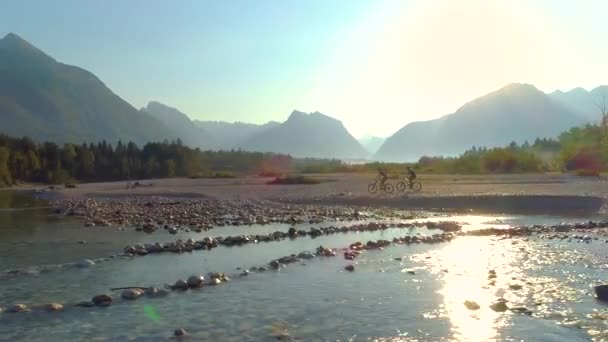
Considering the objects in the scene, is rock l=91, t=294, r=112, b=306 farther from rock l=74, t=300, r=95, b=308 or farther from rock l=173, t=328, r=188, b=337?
rock l=173, t=328, r=188, b=337

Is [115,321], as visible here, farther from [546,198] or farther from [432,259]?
[546,198]

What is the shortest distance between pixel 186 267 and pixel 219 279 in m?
2.56

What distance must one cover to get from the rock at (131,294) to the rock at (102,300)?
423 millimetres

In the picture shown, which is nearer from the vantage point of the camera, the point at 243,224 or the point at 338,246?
the point at 338,246

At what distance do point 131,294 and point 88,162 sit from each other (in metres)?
117

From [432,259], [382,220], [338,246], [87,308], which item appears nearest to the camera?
[87,308]

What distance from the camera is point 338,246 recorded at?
20875mm

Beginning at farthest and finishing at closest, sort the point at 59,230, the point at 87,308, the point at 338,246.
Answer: the point at 59,230 < the point at 338,246 < the point at 87,308

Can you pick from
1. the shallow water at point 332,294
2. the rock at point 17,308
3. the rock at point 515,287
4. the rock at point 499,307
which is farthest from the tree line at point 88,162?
the rock at point 499,307

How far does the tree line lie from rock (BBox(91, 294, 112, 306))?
98597 millimetres

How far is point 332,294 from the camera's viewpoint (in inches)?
510

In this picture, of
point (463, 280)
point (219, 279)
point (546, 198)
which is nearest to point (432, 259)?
point (463, 280)

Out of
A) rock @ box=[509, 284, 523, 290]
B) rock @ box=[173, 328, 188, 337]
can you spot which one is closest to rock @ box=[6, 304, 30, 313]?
rock @ box=[173, 328, 188, 337]

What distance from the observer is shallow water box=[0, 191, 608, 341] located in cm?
1004
